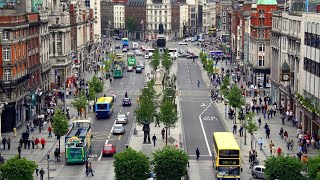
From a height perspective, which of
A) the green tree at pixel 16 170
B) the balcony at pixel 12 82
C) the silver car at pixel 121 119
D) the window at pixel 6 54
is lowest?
the silver car at pixel 121 119

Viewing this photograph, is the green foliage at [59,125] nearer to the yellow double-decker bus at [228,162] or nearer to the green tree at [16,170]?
the green tree at [16,170]

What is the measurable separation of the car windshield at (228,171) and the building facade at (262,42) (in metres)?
83.5

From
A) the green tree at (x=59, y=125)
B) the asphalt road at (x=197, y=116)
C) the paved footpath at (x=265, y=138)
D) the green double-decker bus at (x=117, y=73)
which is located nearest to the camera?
the paved footpath at (x=265, y=138)

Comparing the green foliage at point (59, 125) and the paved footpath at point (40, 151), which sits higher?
the green foliage at point (59, 125)

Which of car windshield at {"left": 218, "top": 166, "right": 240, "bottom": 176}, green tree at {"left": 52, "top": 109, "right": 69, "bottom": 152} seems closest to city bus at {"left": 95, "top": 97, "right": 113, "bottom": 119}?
green tree at {"left": 52, "top": 109, "right": 69, "bottom": 152}

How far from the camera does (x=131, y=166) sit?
72375 mm

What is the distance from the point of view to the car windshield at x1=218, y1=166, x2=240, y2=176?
251 feet

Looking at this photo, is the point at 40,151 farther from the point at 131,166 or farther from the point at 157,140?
the point at 131,166

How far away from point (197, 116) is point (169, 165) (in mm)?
52389

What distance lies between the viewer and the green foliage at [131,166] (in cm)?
7238

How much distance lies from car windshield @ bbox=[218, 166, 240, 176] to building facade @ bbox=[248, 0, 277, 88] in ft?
274

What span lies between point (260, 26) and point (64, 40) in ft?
123

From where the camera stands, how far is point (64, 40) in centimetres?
16712

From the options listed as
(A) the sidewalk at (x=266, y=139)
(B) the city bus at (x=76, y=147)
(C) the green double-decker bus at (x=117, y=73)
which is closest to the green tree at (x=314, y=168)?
(A) the sidewalk at (x=266, y=139)
